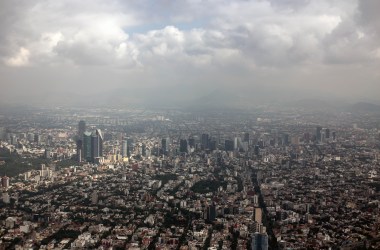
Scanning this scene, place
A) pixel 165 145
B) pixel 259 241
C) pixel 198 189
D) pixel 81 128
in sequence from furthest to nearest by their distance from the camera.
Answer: pixel 81 128 < pixel 165 145 < pixel 198 189 < pixel 259 241

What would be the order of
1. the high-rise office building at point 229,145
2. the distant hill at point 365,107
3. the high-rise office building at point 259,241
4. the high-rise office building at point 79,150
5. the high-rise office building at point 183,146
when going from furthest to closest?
1. the distant hill at point 365,107
2. the high-rise office building at point 183,146
3. the high-rise office building at point 229,145
4. the high-rise office building at point 79,150
5. the high-rise office building at point 259,241

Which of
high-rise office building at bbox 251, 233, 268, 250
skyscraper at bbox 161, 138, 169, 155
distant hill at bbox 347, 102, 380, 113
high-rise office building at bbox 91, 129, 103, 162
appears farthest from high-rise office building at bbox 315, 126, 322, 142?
high-rise office building at bbox 251, 233, 268, 250

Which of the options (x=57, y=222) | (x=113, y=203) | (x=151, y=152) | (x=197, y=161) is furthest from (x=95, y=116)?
(x=57, y=222)

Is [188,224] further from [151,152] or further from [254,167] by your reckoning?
[151,152]

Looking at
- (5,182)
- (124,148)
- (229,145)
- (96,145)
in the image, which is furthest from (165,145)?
(5,182)

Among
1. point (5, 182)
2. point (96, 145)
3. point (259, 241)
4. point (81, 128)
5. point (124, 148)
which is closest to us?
point (259, 241)

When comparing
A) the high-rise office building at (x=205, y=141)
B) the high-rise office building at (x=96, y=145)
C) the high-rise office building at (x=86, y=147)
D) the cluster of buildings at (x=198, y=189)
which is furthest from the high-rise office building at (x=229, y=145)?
the high-rise office building at (x=86, y=147)

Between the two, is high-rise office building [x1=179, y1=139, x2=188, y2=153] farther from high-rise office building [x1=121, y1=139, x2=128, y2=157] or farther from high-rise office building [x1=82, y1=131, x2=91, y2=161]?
high-rise office building [x1=82, y1=131, x2=91, y2=161]

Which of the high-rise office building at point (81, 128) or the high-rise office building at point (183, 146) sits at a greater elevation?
the high-rise office building at point (81, 128)

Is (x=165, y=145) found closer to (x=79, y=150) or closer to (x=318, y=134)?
(x=79, y=150)

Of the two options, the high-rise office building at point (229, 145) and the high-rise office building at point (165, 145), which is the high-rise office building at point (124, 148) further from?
the high-rise office building at point (229, 145)

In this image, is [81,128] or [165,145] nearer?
[165,145]
